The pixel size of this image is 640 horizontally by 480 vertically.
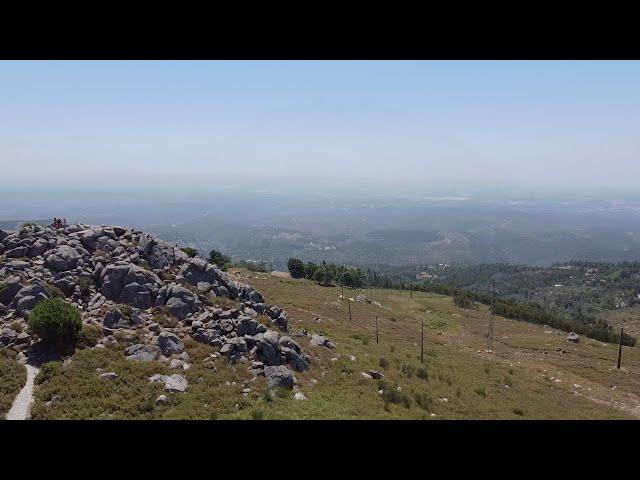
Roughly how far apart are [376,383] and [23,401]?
13302 mm

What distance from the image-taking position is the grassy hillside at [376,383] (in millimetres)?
12891

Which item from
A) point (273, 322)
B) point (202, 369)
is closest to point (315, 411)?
point (202, 369)

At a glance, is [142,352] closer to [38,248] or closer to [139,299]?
[139,299]

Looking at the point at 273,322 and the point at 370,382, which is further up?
the point at 273,322

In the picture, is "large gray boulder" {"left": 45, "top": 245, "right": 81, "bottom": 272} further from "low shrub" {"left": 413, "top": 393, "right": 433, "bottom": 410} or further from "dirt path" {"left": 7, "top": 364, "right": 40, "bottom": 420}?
"low shrub" {"left": 413, "top": 393, "right": 433, "bottom": 410}

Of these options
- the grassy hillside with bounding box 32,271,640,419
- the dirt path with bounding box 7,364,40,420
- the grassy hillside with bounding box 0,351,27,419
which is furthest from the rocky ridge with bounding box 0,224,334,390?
the dirt path with bounding box 7,364,40,420

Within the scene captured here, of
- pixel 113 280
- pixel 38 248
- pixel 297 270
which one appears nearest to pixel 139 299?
pixel 113 280

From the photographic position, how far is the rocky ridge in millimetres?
16188

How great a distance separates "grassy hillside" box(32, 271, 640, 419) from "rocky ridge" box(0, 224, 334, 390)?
34.7 inches

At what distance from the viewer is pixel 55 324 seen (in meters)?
14.6
